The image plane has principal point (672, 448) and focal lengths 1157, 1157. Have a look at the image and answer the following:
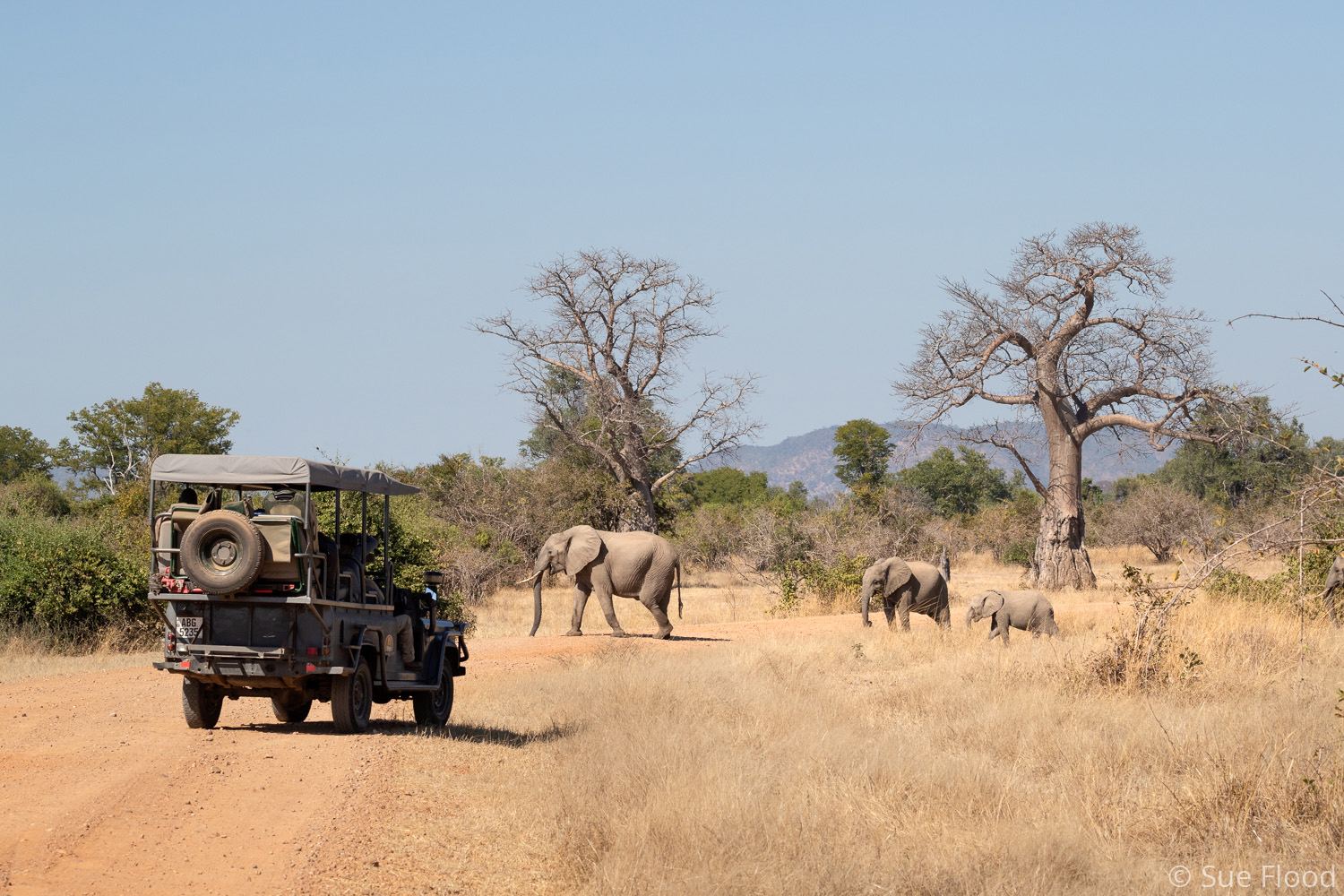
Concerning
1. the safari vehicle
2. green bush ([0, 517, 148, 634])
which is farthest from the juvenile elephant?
green bush ([0, 517, 148, 634])

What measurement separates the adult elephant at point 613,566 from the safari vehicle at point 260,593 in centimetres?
868

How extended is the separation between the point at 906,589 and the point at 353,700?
11598mm

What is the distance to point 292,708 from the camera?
10352mm

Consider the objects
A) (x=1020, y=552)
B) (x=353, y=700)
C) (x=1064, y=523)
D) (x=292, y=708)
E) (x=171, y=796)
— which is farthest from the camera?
(x=1020, y=552)

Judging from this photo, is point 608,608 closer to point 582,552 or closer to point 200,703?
point 582,552

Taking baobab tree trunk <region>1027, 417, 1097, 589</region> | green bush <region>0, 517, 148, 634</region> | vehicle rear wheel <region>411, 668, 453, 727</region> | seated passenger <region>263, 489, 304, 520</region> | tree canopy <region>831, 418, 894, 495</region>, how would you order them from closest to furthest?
1. seated passenger <region>263, 489, 304, 520</region>
2. vehicle rear wheel <region>411, 668, 453, 727</region>
3. green bush <region>0, 517, 148, 634</region>
4. baobab tree trunk <region>1027, 417, 1097, 589</region>
5. tree canopy <region>831, 418, 894, 495</region>

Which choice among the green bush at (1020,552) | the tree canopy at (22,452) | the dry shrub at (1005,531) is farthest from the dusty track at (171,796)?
the tree canopy at (22,452)

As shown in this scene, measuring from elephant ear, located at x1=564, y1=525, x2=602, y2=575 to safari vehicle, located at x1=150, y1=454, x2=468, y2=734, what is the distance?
28.1ft

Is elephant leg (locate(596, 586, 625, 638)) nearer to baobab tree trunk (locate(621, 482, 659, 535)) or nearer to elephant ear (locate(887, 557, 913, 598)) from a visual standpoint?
elephant ear (locate(887, 557, 913, 598))

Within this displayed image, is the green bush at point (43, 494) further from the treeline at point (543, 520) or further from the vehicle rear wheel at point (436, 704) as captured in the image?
the vehicle rear wheel at point (436, 704)

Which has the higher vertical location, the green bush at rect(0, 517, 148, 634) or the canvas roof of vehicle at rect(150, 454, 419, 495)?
the canvas roof of vehicle at rect(150, 454, 419, 495)

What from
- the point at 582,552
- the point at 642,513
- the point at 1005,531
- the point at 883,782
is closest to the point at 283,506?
the point at 883,782

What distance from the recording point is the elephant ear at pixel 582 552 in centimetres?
1830

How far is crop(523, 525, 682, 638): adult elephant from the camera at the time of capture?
1839 cm
